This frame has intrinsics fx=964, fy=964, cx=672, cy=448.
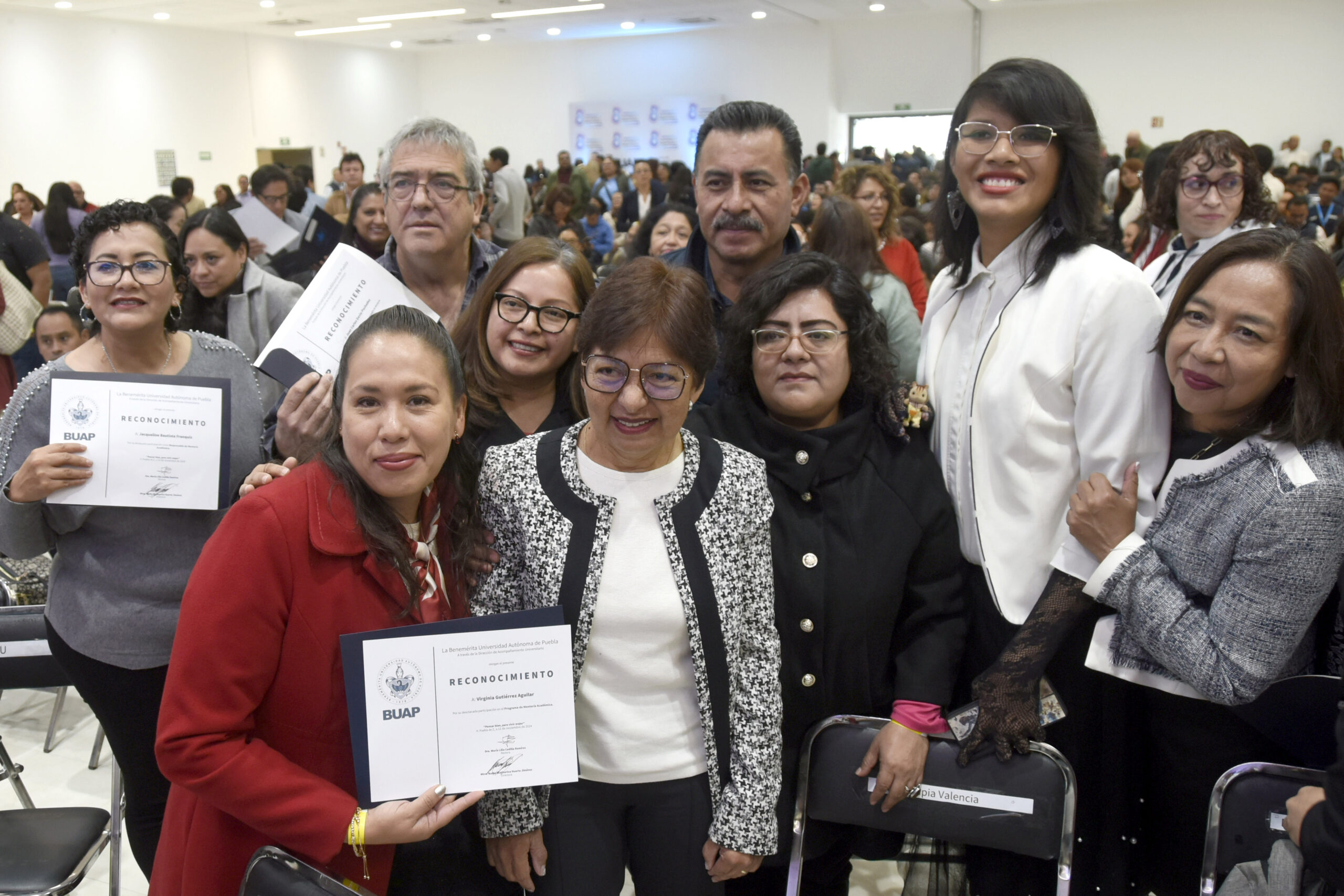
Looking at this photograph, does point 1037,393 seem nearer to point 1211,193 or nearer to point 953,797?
point 953,797

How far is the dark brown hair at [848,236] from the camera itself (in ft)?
12.8

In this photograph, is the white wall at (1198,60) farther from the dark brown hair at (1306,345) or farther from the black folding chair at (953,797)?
the black folding chair at (953,797)

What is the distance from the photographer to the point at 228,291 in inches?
146

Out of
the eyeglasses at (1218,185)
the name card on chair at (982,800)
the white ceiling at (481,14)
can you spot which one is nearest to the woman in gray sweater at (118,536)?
the name card on chair at (982,800)

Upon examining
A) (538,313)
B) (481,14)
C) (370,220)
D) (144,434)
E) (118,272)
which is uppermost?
(481,14)

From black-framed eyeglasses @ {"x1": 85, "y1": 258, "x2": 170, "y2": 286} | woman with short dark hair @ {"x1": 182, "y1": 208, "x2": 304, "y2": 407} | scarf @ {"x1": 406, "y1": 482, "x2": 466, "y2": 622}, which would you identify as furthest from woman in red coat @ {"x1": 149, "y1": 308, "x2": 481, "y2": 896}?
woman with short dark hair @ {"x1": 182, "y1": 208, "x2": 304, "y2": 407}

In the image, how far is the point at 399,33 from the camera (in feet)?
61.1

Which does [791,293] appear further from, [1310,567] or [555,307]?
[1310,567]

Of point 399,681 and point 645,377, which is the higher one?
point 645,377

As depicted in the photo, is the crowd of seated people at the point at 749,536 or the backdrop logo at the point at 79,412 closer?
the crowd of seated people at the point at 749,536

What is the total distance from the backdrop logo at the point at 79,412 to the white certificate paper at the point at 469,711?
93 centimetres

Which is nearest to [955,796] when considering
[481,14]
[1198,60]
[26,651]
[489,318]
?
[489,318]

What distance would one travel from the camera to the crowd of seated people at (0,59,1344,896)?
1.55 meters

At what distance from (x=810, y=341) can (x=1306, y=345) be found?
865mm
